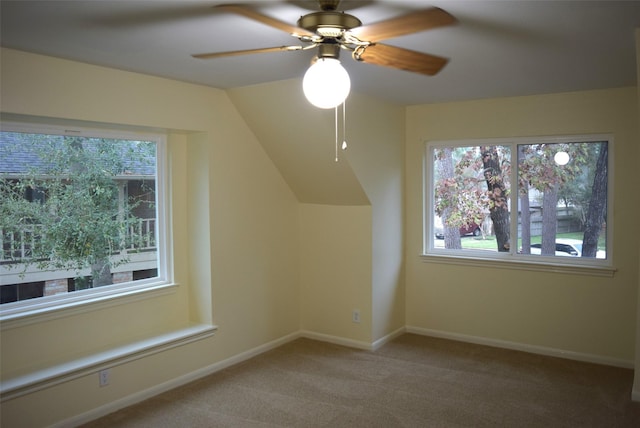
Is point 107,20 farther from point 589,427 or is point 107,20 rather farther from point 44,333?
point 589,427

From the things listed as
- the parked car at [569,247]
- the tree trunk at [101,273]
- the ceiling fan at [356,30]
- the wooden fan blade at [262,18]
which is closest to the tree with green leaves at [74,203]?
the tree trunk at [101,273]

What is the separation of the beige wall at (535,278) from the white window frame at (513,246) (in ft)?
0.16

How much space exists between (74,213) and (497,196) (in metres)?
3.50

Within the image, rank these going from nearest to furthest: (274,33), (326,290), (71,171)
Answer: (274,33)
(71,171)
(326,290)

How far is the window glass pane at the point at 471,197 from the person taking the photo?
16.2 feet

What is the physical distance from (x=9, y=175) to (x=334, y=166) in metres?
2.34

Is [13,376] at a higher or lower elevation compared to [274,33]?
lower

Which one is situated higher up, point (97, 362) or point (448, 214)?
point (448, 214)

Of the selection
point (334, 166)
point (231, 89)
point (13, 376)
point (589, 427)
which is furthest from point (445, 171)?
point (13, 376)

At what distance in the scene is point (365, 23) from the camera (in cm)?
263

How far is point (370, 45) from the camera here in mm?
2363

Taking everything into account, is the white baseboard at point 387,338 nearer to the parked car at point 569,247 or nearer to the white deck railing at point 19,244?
the parked car at point 569,247

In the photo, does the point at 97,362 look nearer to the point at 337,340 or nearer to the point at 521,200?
the point at 337,340

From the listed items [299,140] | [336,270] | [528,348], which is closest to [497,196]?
[528,348]
